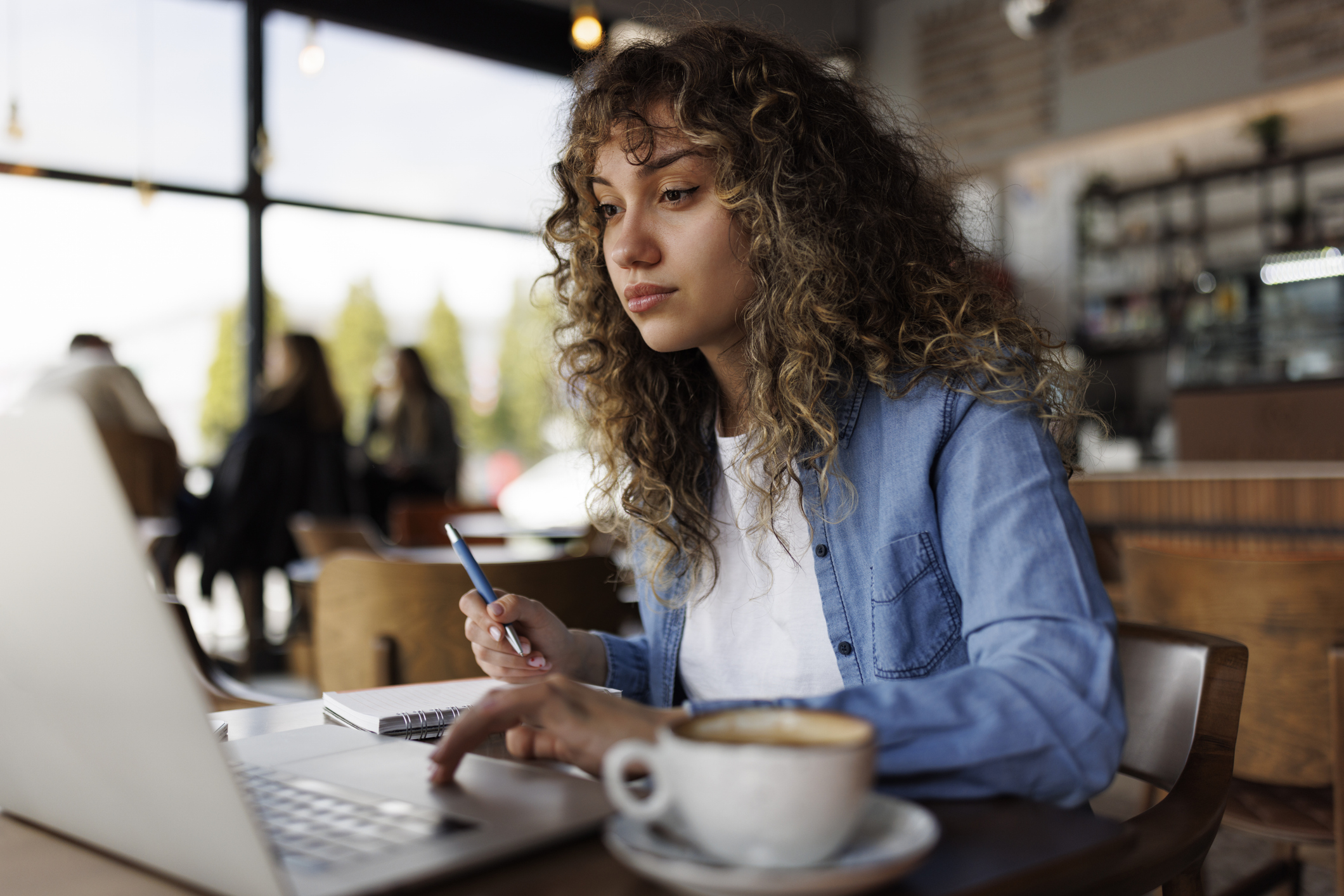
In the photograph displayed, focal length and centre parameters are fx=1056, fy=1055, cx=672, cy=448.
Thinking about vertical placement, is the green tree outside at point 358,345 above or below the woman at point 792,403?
above

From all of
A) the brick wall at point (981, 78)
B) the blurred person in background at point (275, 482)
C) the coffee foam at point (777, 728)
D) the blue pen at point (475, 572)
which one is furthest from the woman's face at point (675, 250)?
the brick wall at point (981, 78)

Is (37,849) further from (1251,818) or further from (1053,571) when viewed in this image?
(1251,818)

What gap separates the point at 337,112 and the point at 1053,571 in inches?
221

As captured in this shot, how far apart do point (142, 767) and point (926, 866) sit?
372mm

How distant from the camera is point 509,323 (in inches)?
257

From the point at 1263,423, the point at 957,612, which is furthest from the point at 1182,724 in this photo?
the point at 1263,423

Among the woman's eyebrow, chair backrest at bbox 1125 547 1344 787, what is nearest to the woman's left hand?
the woman's eyebrow

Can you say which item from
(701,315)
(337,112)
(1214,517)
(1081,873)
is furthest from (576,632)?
(337,112)

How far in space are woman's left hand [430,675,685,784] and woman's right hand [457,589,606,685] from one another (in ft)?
1.04

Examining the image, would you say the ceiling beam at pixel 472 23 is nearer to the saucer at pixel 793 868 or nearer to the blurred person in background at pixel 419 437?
the blurred person in background at pixel 419 437

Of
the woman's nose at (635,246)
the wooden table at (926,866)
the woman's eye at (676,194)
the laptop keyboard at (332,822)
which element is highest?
the woman's eye at (676,194)

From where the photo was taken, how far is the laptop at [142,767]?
1.48ft

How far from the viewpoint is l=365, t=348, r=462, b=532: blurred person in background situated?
214 inches

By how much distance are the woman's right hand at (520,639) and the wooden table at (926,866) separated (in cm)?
39
